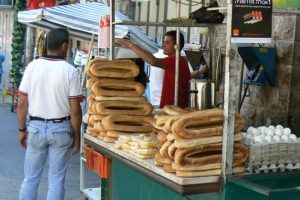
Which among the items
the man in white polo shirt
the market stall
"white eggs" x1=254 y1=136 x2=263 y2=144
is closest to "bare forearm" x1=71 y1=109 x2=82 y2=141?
the man in white polo shirt

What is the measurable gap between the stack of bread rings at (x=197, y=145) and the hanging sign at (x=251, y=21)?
20.2 inches

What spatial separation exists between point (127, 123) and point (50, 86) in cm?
81

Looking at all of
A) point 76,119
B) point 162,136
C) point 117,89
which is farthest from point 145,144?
point 76,119

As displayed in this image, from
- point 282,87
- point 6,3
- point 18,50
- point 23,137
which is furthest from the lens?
point 6,3

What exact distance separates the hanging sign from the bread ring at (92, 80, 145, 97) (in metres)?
1.64

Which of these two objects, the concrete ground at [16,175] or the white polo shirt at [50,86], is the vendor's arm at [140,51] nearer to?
the white polo shirt at [50,86]

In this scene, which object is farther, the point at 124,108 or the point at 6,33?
the point at 6,33

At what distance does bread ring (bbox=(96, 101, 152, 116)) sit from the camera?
456cm

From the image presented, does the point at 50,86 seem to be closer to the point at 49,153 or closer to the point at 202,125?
the point at 49,153

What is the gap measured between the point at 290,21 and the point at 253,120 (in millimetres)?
1265

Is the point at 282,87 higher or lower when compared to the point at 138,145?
higher

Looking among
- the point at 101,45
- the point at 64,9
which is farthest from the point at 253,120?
the point at 64,9

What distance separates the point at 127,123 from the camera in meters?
4.57

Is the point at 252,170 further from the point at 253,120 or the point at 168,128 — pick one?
the point at 253,120
